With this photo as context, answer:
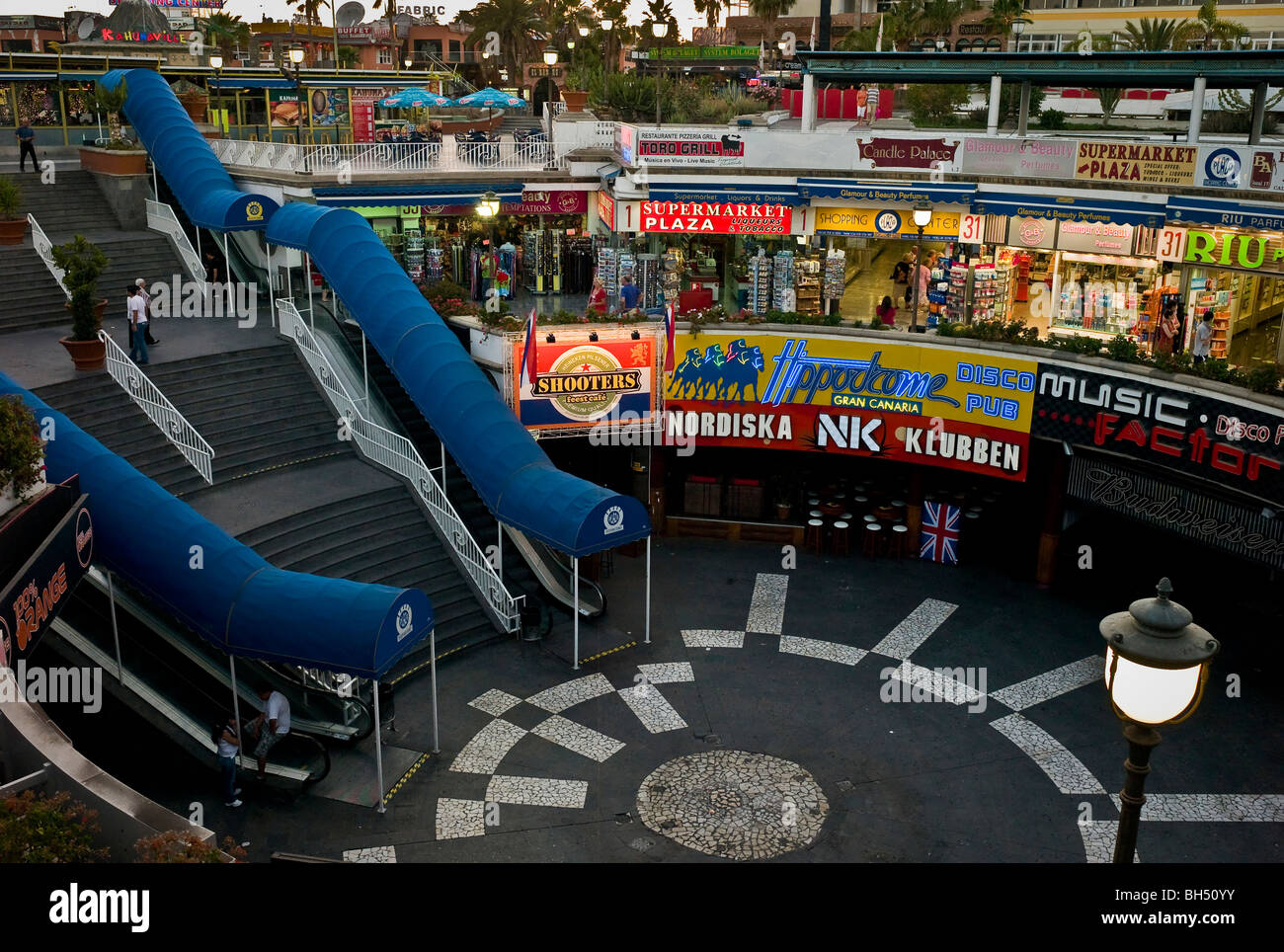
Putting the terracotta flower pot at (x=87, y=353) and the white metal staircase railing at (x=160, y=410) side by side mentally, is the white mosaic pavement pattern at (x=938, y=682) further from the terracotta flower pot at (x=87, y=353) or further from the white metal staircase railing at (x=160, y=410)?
the terracotta flower pot at (x=87, y=353)

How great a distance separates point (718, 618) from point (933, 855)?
8.04m

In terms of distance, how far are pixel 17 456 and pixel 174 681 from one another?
20.1 ft

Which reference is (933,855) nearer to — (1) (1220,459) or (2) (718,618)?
(2) (718,618)

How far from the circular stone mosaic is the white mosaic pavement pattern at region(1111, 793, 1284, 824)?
4.67 metres

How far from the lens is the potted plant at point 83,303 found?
23.0 m

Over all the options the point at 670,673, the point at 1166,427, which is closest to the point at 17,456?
the point at 670,673

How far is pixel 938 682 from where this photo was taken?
21.1m

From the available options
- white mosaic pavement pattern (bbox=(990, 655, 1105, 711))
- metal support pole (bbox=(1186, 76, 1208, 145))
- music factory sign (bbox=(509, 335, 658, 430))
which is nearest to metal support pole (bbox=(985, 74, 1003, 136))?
metal support pole (bbox=(1186, 76, 1208, 145))

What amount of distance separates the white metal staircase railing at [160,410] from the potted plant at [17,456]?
8374mm

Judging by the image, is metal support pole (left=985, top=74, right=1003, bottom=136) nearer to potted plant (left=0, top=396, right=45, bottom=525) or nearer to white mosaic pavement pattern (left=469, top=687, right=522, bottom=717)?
white mosaic pavement pattern (left=469, top=687, right=522, bottom=717)

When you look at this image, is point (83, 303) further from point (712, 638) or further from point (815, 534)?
point (815, 534)

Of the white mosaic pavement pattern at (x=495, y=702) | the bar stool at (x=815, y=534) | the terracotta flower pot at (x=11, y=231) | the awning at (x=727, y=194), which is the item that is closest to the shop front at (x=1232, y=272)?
the awning at (x=727, y=194)

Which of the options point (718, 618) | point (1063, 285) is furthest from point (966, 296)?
point (718, 618)

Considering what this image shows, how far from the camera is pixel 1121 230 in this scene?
24016 mm
